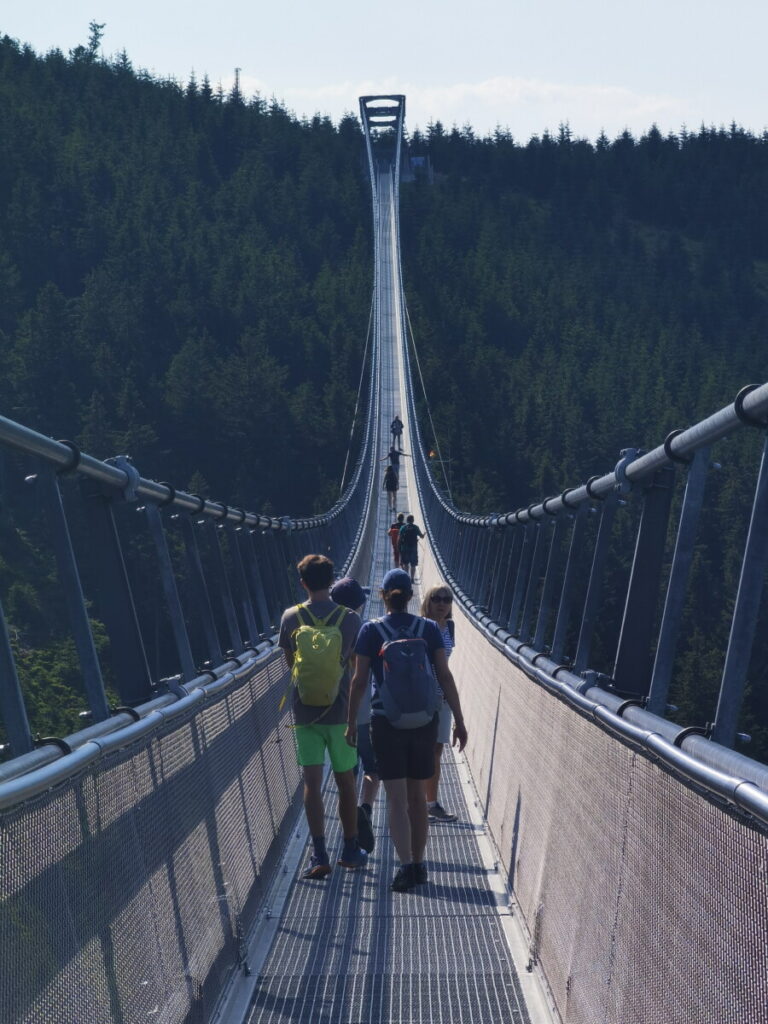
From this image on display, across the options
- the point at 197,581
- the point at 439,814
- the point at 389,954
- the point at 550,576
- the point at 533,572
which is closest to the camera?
the point at 389,954

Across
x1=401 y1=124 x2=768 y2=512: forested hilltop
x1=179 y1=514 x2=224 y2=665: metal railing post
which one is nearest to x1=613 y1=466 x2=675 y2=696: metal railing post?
x1=179 y1=514 x2=224 y2=665: metal railing post

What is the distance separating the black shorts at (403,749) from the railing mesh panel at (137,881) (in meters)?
0.60

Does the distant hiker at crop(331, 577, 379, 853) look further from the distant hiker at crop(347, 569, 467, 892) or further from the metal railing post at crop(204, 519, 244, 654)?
the metal railing post at crop(204, 519, 244, 654)

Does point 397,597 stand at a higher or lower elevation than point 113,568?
lower

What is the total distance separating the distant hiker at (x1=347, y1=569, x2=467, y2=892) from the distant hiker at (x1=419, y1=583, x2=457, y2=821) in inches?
32.0

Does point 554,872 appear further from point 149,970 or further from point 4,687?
point 4,687

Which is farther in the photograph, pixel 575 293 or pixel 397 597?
pixel 575 293

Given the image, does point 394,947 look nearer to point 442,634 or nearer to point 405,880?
point 405,880

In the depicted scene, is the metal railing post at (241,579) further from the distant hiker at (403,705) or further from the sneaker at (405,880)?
the sneaker at (405,880)

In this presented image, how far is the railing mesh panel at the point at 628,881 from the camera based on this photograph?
114 inches

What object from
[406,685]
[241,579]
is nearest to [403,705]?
[406,685]

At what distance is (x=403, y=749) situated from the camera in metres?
6.51

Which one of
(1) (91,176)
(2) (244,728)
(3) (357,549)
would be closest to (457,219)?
(1) (91,176)

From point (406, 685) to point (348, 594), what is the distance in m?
0.89
